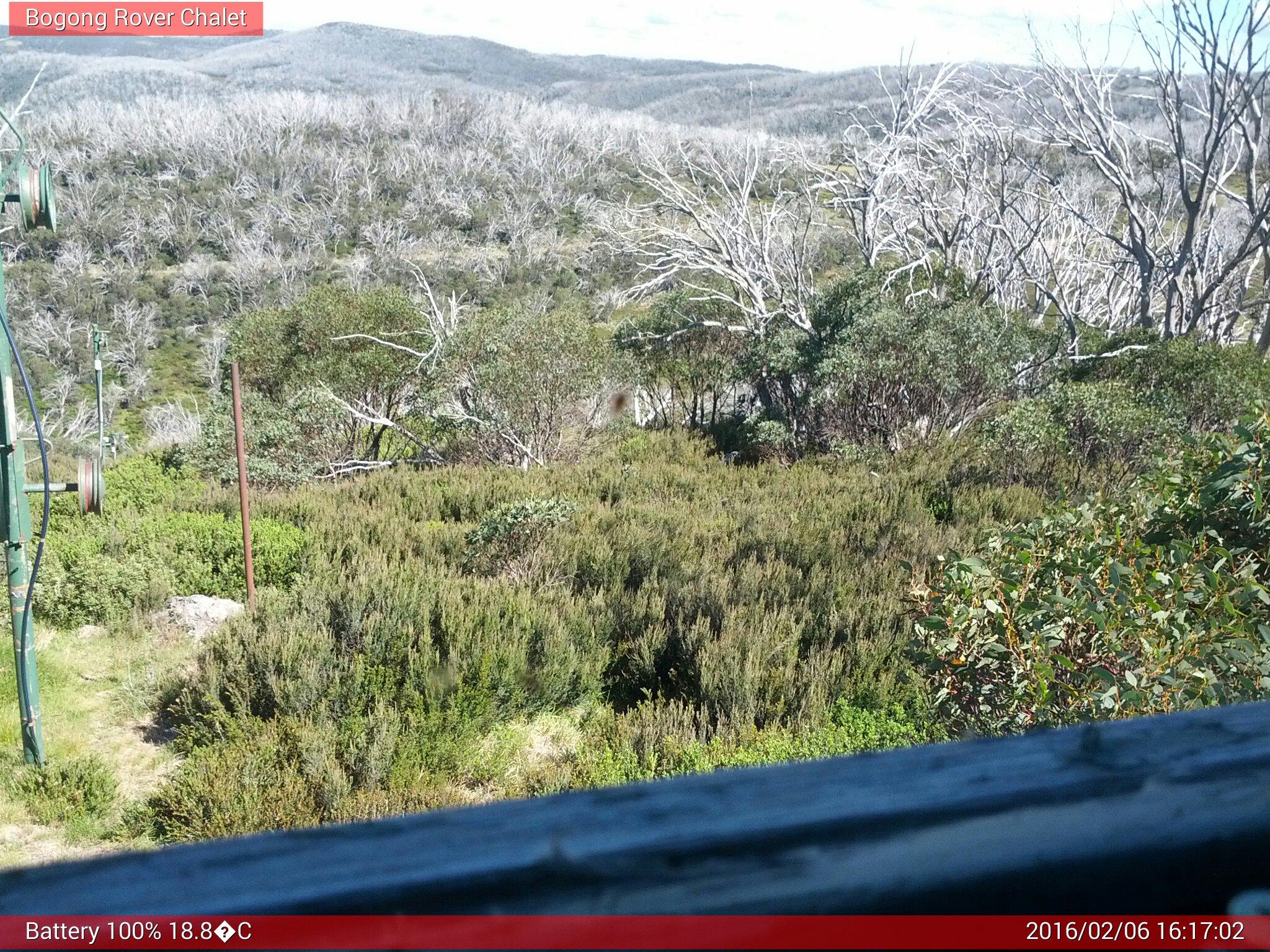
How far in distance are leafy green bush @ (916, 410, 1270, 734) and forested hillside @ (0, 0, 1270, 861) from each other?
0.06 ft

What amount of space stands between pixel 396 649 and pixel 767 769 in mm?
5584

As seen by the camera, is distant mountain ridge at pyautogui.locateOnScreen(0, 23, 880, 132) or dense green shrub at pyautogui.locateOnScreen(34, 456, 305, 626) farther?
distant mountain ridge at pyautogui.locateOnScreen(0, 23, 880, 132)

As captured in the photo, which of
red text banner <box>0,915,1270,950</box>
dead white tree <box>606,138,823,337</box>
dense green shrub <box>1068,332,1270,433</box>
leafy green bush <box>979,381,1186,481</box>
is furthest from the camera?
dead white tree <box>606,138,823,337</box>

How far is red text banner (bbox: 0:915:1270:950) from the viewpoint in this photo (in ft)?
1.60

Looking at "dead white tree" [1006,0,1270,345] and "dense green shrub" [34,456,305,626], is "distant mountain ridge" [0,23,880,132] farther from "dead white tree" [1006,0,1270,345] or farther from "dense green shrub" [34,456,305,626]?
"dense green shrub" [34,456,305,626]

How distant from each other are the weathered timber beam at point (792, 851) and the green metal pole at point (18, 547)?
4.88m

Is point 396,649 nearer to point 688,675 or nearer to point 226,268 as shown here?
point 688,675

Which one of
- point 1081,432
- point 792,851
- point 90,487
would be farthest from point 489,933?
point 1081,432

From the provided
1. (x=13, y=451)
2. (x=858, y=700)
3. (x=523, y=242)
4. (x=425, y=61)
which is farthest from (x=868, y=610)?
(x=425, y=61)

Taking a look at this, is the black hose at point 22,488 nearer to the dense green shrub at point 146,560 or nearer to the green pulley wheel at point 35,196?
the green pulley wheel at point 35,196

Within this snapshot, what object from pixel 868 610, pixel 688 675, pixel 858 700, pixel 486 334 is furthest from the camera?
pixel 486 334

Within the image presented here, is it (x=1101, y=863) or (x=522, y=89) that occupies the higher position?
(x=522, y=89)

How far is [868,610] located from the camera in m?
6.38

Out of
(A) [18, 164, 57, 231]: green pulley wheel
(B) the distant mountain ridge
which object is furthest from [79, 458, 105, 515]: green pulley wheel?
(B) the distant mountain ridge
